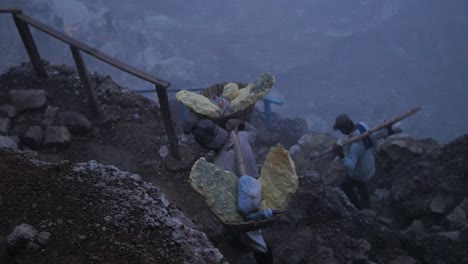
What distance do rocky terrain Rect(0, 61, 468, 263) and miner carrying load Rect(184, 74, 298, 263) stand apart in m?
0.27

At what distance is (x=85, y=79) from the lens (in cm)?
425

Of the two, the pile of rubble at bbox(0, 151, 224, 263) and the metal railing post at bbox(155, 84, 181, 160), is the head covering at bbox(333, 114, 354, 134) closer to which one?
the metal railing post at bbox(155, 84, 181, 160)

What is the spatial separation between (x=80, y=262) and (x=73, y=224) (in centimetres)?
30

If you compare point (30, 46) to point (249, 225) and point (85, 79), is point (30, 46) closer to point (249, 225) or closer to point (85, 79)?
point (85, 79)

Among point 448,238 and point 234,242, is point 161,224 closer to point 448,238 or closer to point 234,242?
point 234,242

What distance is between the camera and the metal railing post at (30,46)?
14.2ft

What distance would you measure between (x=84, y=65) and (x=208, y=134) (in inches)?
76.3

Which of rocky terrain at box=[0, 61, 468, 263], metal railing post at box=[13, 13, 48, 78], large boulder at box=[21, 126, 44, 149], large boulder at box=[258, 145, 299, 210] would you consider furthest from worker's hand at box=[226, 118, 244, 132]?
metal railing post at box=[13, 13, 48, 78]

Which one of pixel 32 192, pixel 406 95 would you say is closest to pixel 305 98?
pixel 406 95

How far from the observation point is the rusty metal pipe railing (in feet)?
12.3

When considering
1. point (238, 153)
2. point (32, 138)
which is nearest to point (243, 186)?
point (238, 153)

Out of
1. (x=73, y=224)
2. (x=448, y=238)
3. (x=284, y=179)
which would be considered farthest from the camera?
(x=448, y=238)

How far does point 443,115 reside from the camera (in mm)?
22000

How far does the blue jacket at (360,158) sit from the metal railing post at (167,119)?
1.92m
